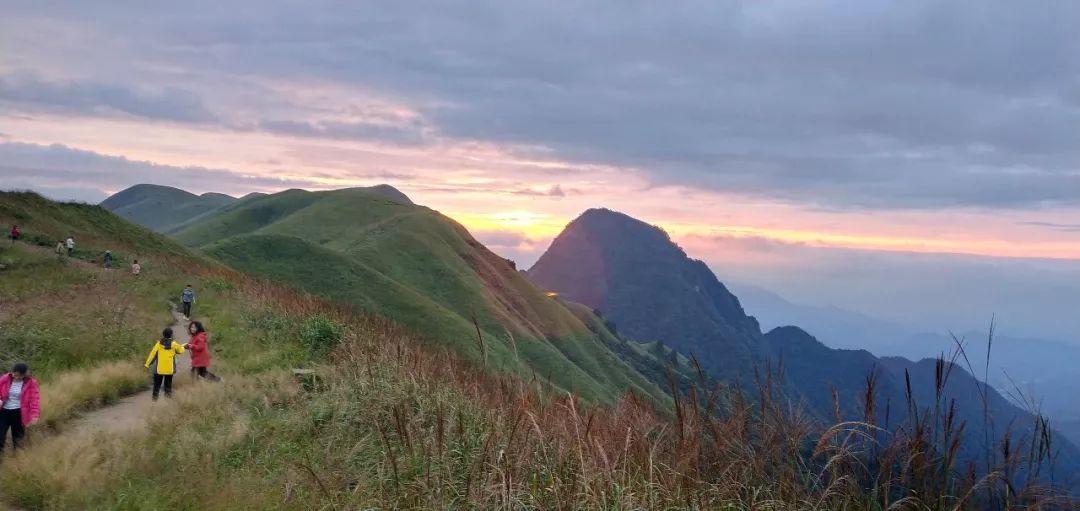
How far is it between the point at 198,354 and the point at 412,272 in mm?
86575

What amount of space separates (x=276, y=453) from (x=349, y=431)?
944 mm

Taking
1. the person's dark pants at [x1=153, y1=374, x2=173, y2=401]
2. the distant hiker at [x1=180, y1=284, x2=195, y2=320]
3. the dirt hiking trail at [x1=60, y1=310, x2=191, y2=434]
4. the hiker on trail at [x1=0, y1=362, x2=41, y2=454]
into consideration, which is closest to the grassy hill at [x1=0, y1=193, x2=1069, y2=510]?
the dirt hiking trail at [x1=60, y1=310, x2=191, y2=434]

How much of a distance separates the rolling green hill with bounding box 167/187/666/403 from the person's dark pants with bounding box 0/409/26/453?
3725 cm

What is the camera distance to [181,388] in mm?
12266

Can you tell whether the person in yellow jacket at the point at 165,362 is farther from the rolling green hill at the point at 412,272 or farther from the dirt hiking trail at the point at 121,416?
the rolling green hill at the point at 412,272

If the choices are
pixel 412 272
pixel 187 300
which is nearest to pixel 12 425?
pixel 187 300

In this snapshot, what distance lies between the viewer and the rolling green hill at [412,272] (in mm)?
72875

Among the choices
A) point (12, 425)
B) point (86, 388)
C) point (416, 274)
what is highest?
point (86, 388)

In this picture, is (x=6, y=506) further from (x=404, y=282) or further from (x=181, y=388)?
(x=404, y=282)

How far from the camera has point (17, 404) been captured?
9617 mm

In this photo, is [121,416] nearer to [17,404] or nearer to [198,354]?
[17,404]

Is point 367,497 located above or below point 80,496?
above

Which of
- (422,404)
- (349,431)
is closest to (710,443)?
(422,404)

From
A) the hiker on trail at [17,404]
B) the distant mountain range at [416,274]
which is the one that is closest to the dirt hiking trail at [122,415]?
the hiker on trail at [17,404]
